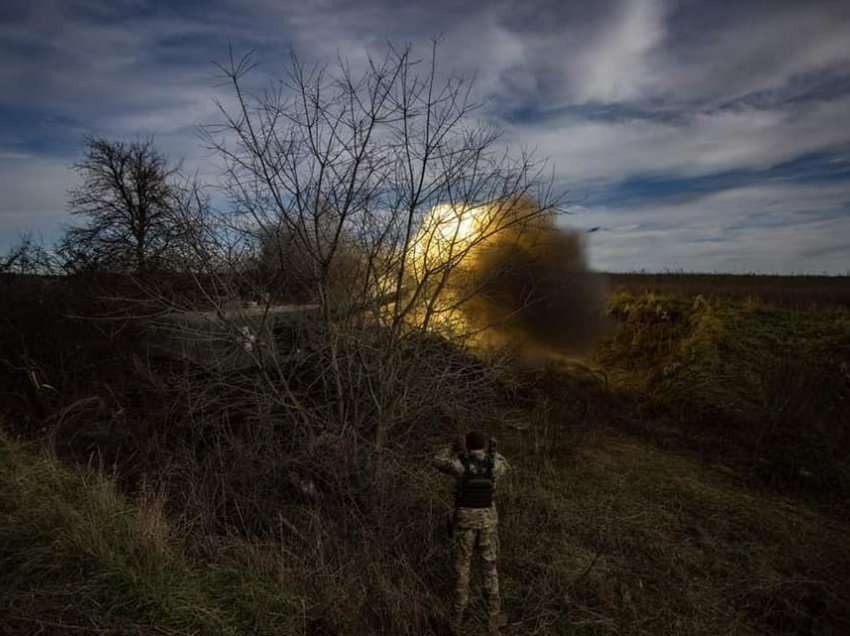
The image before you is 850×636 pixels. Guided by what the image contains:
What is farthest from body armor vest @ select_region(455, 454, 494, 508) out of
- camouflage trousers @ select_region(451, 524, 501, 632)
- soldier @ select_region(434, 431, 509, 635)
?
camouflage trousers @ select_region(451, 524, 501, 632)

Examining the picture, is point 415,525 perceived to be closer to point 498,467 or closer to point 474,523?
point 474,523

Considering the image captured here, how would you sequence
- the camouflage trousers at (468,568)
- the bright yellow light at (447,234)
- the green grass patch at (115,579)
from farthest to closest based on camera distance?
the bright yellow light at (447,234) → the camouflage trousers at (468,568) → the green grass patch at (115,579)

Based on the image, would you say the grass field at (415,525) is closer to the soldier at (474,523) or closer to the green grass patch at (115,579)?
the green grass patch at (115,579)

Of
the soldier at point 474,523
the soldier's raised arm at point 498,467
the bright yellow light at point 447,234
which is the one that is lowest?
the soldier at point 474,523

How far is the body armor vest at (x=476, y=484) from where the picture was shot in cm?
413

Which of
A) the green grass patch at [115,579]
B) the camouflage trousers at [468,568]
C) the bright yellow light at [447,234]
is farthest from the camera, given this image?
the bright yellow light at [447,234]

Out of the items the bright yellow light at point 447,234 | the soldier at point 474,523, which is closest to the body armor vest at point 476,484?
the soldier at point 474,523

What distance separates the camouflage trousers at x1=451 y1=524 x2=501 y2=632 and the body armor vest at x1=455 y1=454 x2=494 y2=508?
199mm

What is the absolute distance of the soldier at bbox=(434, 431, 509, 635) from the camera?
162 inches

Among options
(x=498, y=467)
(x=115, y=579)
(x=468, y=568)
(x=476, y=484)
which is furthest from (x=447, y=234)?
(x=115, y=579)

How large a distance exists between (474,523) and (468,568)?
1.18 feet

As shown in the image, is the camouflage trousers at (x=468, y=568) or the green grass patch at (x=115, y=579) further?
the camouflage trousers at (x=468, y=568)

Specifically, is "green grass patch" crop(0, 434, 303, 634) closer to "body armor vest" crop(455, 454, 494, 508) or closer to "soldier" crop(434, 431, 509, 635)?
"soldier" crop(434, 431, 509, 635)

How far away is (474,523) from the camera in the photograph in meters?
4.12
